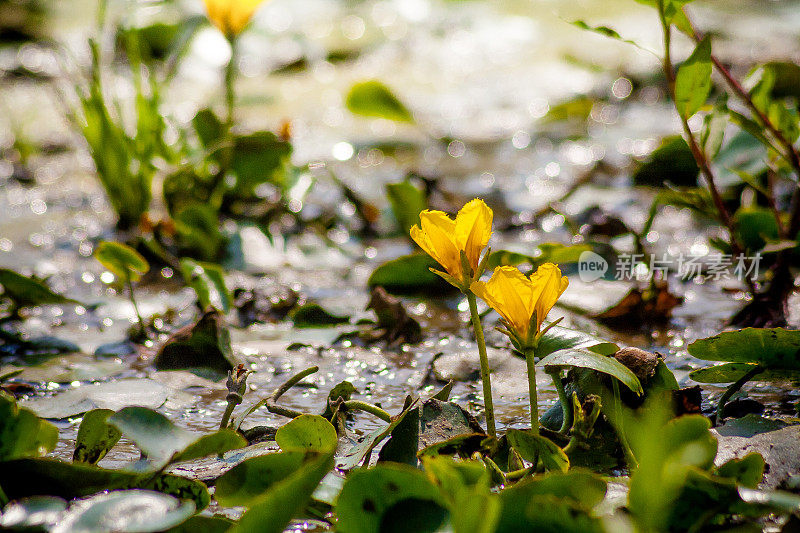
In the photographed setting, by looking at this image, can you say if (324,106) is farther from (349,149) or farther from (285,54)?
(285,54)

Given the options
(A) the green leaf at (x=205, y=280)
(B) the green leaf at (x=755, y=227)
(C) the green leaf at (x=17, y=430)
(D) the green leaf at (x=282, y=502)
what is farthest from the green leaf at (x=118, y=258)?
(B) the green leaf at (x=755, y=227)

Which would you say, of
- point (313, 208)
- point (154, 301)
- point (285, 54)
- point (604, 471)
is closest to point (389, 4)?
point (285, 54)

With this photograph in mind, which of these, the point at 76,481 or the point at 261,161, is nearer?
the point at 76,481

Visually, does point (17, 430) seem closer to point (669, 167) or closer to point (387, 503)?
point (387, 503)

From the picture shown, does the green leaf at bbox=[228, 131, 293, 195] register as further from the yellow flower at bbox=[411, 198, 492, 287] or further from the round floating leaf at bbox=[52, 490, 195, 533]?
the round floating leaf at bbox=[52, 490, 195, 533]

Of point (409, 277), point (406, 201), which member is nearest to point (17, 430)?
point (409, 277)

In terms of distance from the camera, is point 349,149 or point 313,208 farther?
point 349,149

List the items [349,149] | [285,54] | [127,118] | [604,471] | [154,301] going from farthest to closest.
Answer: [285,54], [127,118], [349,149], [154,301], [604,471]
